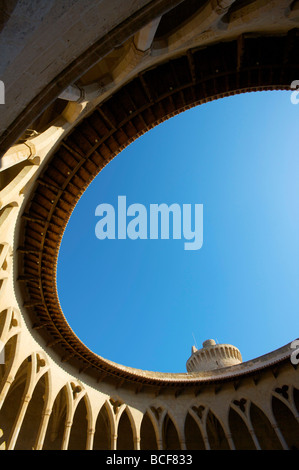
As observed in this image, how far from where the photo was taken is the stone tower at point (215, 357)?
2822cm

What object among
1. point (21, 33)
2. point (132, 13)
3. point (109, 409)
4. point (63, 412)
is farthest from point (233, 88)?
point (63, 412)

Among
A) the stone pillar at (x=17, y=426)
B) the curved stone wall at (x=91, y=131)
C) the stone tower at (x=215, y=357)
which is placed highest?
the stone tower at (x=215, y=357)

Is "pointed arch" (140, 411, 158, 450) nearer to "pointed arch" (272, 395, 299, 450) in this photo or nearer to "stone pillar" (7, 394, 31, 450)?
"pointed arch" (272, 395, 299, 450)

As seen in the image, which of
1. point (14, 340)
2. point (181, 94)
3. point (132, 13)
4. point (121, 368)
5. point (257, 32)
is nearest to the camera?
point (132, 13)

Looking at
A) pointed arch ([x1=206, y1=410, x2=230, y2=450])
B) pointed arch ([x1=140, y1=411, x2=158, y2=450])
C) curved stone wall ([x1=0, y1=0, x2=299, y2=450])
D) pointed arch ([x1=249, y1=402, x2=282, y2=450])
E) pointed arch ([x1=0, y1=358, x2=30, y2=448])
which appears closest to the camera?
curved stone wall ([x1=0, y1=0, x2=299, y2=450])

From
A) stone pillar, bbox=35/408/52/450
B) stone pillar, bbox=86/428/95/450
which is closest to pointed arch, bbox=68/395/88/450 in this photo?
stone pillar, bbox=86/428/95/450

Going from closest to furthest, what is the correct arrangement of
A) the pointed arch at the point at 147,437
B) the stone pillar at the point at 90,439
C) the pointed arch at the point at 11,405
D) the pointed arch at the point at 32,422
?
1. the stone pillar at the point at 90,439
2. the pointed arch at the point at 11,405
3. the pointed arch at the point at 32,422
4. the pointed arch at the point at 147,437

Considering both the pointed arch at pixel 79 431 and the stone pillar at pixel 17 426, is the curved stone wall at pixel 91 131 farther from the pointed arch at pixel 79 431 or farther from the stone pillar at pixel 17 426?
the pointed arch at pixel 79 431

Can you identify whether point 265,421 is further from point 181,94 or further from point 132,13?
point 132,13

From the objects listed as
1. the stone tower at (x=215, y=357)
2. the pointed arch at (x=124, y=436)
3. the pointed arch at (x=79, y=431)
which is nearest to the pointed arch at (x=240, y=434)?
the stone tower at (x=215, y=357)

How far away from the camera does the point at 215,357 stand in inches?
1128

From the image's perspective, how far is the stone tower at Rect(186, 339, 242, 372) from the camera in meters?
28.2

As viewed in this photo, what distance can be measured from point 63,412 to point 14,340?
993 cm

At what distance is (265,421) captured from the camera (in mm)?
20719
